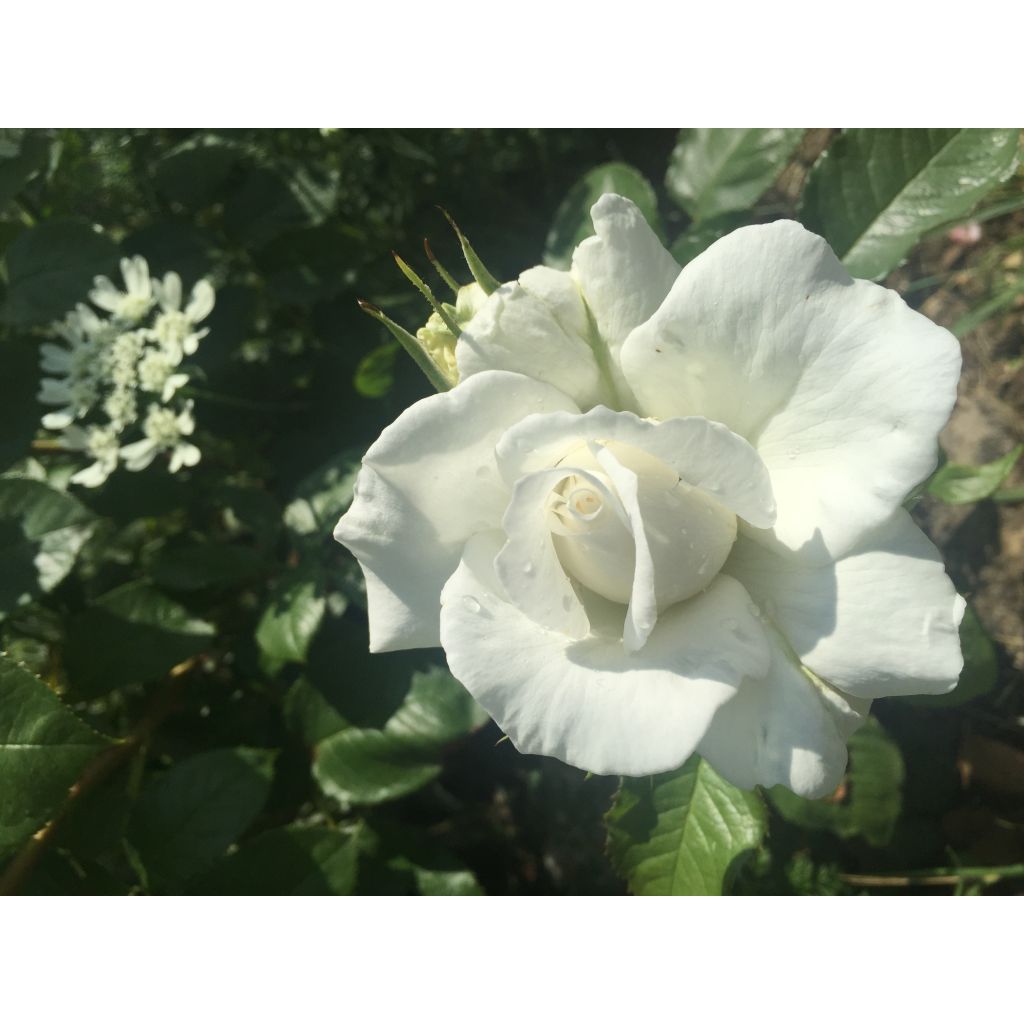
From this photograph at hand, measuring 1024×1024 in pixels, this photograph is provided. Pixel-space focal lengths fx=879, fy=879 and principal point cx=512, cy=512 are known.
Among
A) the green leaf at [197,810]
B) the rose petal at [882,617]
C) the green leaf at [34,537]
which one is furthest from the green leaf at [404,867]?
the rose petal at [882,617]

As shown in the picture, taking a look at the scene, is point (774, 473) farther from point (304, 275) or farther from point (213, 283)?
point (213, 283)

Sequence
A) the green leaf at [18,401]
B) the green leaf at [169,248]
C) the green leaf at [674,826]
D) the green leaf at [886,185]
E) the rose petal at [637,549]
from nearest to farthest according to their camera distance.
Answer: the rose petal at [637,549] < the green leaf at [674,826] < the green leaf at [886,185] < the green leaf at [18,401] < the green leaf at [169,248]

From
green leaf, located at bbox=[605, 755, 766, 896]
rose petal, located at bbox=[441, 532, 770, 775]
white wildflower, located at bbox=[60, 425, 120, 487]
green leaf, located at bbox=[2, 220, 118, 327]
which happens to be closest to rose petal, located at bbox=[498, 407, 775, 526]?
rose petal, located at bbox=[441, 532, 770, 775]

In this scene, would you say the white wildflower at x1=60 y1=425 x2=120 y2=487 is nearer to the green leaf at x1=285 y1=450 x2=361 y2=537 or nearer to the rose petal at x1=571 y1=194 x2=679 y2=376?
the green leaf at x1=285 y1=450 x2=361 y2=537

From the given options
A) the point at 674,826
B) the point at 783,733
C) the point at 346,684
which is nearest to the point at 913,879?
the point at 674,826

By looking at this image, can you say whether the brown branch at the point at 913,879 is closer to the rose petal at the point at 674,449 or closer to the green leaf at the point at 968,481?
the green leaf at the point at 968,481

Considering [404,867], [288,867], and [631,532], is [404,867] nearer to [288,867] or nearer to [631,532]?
[288,867]
